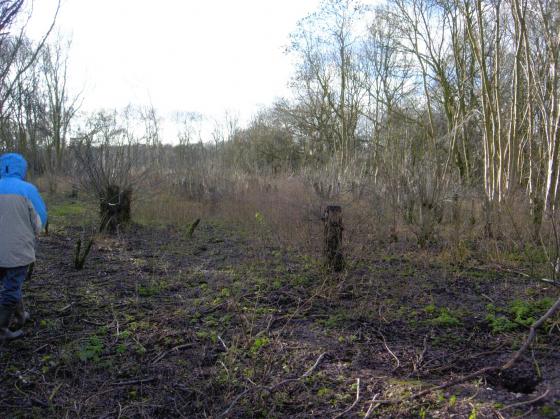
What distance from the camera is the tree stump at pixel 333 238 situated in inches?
228

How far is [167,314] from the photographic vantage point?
490cm

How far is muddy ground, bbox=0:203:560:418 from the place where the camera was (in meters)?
3.17

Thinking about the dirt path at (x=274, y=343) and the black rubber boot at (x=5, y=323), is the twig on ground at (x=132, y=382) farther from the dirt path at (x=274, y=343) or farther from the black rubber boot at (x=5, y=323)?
A: the black rubber boot at (x=5, y=323)

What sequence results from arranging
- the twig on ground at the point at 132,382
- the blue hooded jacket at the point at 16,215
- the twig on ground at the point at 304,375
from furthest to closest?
the blue hooded jacket at the point at 16,215, the twig on ground at the point at 132,382, the twig on ground at the point at 304,375

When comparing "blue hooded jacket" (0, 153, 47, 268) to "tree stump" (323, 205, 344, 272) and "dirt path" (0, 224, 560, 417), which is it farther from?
"tree stump" (323, 205, 344, 272)

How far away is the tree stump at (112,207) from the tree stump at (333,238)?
584cm

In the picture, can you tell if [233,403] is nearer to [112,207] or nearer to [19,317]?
[19,317]

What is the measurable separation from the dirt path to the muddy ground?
0.05 feet

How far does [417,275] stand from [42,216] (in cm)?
→ 472

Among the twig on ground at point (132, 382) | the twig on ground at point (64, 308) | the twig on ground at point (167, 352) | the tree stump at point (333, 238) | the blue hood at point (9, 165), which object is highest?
the blue hood at point (9, 165)

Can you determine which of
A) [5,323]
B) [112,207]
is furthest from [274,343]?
[112,207]

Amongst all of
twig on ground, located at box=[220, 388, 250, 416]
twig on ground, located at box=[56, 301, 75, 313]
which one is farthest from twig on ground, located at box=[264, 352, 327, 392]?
twig on ground, located at box=[56, 301, 75, 313]

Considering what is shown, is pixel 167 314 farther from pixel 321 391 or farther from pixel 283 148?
pixel 283 148

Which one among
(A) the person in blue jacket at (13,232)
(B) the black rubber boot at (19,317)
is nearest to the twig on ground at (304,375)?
(A) the person in blue jacket at (13,232)
